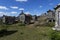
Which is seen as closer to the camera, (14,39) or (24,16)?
(14,39)

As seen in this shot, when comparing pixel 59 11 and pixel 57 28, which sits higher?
pixel 59 11

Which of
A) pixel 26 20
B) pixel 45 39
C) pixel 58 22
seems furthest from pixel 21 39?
pixel 26 20

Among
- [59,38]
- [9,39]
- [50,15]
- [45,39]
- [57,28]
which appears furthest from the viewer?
[50,15]

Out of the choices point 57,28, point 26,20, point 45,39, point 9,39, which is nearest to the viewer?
point 45,39

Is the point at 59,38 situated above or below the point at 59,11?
below

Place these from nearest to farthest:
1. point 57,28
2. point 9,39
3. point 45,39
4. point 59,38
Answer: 1. point 59,38
2. point 45,39
3. point 9,39
4. point 57,28

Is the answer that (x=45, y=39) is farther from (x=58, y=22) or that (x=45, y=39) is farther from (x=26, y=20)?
(x=26, y=20)

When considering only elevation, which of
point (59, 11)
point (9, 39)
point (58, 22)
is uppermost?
point (59, 11)

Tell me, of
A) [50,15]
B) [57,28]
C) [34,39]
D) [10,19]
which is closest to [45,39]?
[34,39]

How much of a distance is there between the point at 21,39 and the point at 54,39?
5660mm

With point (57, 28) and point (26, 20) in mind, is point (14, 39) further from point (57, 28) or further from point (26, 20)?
point (26, 20)

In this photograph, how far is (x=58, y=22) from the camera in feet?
69.9

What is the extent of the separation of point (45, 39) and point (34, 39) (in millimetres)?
1282

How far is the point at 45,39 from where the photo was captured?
50.6 feet
